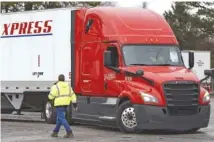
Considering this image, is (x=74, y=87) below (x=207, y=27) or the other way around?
below

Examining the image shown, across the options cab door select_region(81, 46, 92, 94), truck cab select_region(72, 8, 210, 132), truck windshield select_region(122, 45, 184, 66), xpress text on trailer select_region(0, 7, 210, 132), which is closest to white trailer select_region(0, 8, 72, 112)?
xpress text on trailer select_region(0, 7, 210, 132)

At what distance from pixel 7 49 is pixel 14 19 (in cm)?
109

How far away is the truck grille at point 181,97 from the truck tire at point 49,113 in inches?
199

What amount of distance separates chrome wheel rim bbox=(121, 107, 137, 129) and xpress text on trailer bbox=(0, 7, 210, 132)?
0.09ft

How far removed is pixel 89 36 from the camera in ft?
57.1

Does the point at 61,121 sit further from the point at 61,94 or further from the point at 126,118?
the point at 126,118

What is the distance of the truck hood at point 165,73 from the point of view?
15.1 meters

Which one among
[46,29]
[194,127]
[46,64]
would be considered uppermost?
[46,29]

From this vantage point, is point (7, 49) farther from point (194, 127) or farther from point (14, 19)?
point (194, 127)

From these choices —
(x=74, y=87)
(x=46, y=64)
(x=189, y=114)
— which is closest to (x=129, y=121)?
(x=189, y=114)

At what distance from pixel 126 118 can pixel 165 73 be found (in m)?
1.59

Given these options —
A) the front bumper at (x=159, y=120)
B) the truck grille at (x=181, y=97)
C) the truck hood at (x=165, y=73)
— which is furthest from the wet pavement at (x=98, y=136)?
the truck hood at (x=165, y=73)

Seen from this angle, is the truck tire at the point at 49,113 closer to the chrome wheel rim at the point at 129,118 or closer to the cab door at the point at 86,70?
the cab door at the point at 86,70

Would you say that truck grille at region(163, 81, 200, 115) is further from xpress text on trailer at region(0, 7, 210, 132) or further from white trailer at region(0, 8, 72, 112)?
white trailer at region(0, 8, 72, 112)
